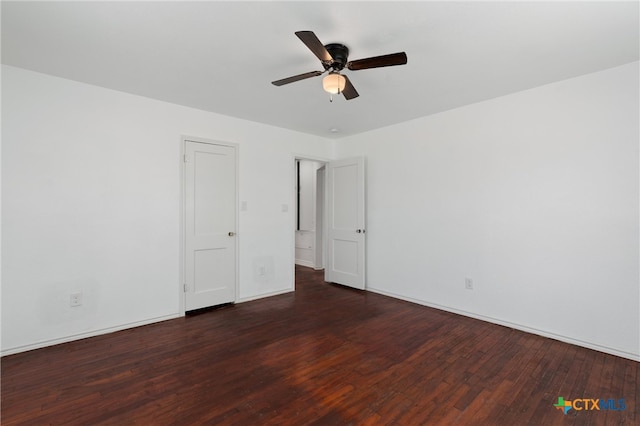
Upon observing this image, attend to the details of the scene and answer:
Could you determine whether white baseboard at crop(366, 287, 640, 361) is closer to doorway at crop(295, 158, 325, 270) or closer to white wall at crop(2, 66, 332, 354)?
doorway at crop(295, 158, 325, 270)

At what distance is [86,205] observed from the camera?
307 centimetres

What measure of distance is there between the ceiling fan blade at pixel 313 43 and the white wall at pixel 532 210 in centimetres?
237

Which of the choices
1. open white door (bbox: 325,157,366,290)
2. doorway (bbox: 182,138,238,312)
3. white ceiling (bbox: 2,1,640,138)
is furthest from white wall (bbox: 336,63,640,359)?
doorway (bbox: 182,138,238,312)

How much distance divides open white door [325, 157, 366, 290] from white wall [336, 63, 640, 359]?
0.54 metres

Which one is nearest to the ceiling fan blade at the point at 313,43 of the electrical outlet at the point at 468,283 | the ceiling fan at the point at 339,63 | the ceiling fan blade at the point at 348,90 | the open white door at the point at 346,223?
the ceiling fan at the point at 339,63

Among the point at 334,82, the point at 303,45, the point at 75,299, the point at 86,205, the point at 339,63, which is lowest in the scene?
the point at 75,299

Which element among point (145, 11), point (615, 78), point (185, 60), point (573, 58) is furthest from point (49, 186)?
point (615, 78)

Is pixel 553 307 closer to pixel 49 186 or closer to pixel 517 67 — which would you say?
pixel 517 67

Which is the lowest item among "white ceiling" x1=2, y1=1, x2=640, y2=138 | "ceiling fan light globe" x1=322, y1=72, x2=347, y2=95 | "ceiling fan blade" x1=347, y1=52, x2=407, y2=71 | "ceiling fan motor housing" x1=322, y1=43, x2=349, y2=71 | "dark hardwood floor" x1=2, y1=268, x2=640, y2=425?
"dark hardwood floor" x1=2, y1=268, x2=640, y2=425

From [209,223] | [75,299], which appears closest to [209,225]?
[209,223]

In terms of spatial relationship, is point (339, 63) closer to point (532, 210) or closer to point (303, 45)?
point (303, 45)

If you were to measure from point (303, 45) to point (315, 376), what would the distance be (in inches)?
101

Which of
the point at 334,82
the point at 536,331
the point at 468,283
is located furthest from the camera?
the point at 468,283

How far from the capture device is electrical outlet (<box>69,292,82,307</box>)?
117 inches
